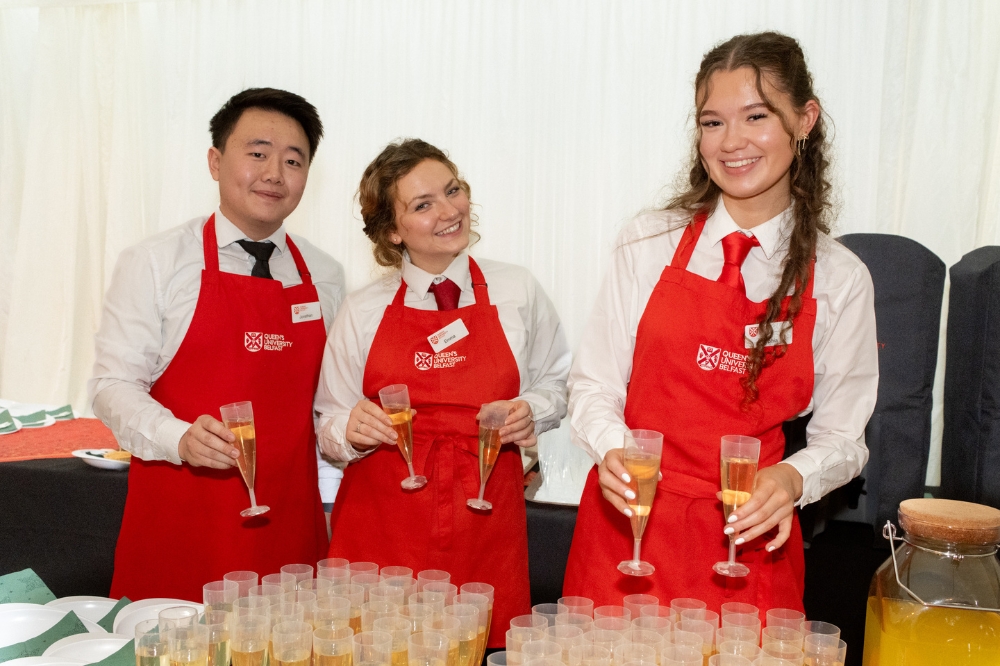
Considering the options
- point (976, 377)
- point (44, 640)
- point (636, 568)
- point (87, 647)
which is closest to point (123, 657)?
point (87, 647)

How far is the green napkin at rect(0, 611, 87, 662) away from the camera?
1522 millimetres

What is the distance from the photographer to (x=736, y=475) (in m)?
1.67

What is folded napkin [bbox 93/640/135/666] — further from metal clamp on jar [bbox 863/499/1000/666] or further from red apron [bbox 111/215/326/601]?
metal clamp on jar [bbox 863/499/1000/666]

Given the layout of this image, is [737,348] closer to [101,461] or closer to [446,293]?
[446,293]

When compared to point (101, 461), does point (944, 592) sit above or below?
above

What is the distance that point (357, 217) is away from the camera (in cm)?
493

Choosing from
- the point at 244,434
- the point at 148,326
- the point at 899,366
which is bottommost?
the point at 244,434

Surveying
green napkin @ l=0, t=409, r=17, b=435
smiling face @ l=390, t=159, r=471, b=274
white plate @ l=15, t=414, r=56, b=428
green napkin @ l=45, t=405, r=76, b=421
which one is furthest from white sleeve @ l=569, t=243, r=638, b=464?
green napkin @ l=45, t=405, r=76, b=421

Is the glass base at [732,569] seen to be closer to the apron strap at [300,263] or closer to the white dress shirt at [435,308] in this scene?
the white dress shirt at [435,308]

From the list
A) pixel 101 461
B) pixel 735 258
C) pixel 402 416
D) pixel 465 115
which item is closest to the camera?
pixel 735 258

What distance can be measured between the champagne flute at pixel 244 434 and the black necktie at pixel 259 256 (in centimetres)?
63

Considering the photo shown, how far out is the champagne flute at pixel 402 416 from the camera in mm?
2275

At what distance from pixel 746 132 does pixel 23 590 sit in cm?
177

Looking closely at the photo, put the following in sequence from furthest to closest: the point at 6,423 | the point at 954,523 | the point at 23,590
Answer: the point at 6,423 → the point at 23,590 → the point at 954,523
